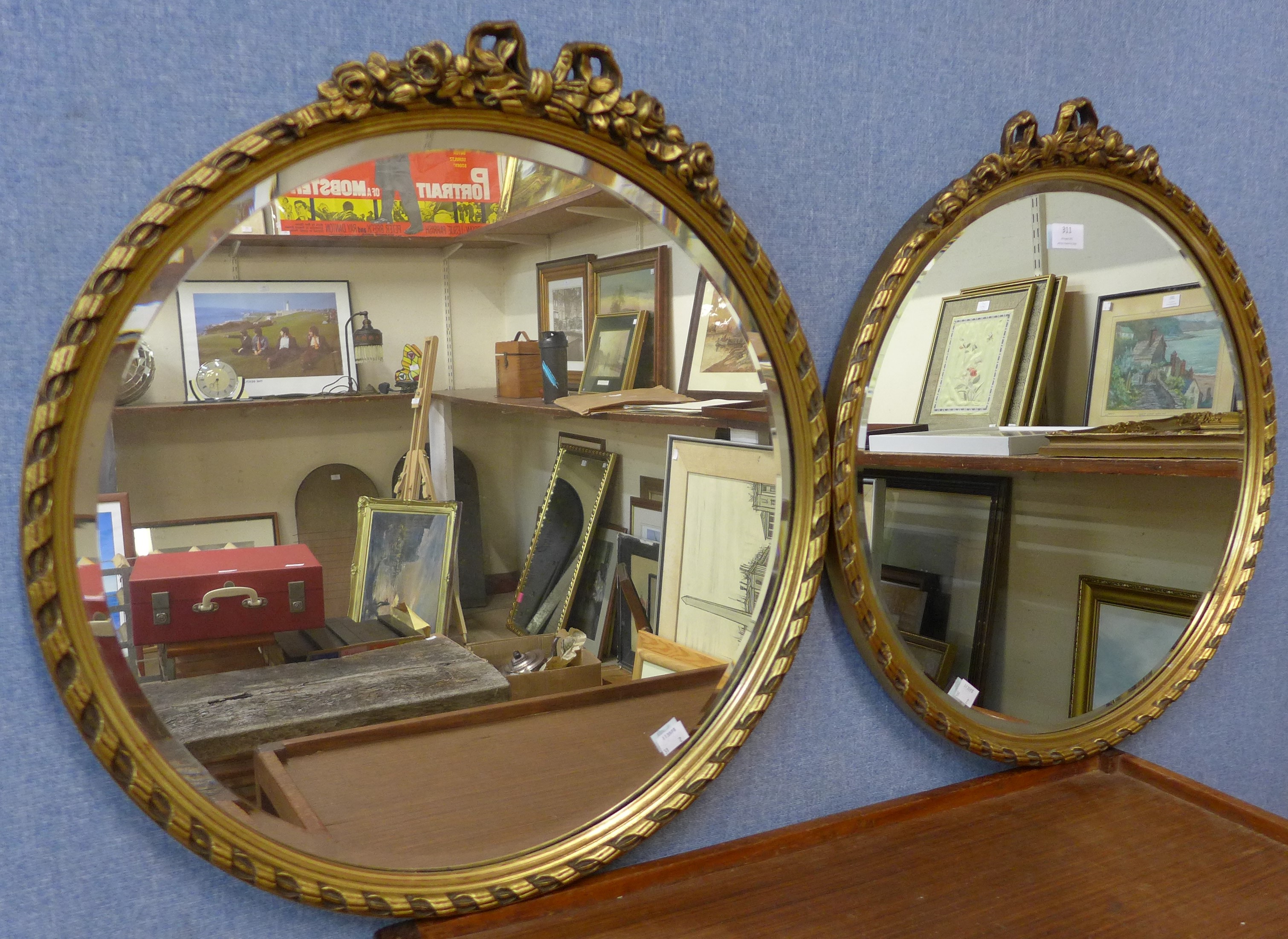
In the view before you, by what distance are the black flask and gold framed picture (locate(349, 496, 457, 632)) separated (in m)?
0.13

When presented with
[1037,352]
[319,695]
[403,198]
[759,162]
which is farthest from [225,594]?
[1037,352]

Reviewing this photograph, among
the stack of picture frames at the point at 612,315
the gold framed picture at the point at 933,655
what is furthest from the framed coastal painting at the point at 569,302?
the gold framed picture at the point at 933,655

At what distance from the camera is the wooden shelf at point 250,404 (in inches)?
27.4

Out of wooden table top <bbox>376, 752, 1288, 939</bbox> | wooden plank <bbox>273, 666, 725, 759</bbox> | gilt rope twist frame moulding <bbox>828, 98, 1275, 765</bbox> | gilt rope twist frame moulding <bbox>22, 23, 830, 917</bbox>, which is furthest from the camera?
gilt rope twist frame moulding <bbox>828, 98, 1275, 765</bbox>

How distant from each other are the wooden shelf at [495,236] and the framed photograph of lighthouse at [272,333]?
0.03m

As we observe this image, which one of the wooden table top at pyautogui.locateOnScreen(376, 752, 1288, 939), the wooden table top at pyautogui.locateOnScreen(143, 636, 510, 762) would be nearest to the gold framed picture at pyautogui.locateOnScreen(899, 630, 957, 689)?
the wooden table top at pyautogui.locateOnScreen(376, 752, 1288, 939)

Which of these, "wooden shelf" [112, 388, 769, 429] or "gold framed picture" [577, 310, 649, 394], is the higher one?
"gold framed picture" [577, 310, 649, 394]

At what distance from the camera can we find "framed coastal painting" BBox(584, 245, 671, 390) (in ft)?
2.85

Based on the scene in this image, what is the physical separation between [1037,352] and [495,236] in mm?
672

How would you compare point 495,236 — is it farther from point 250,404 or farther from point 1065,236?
point 1065,236

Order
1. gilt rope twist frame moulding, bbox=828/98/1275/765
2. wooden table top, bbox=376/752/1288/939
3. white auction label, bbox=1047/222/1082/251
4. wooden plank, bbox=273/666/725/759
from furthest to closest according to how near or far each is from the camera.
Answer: white auction label, bbox=1047/222/1082/251
gilt rope twist frame moulding, bbox=828/98/1275/765
wooden table top, bbox=376/752/1288/939
wooden plank, bbox=273/666/725/759

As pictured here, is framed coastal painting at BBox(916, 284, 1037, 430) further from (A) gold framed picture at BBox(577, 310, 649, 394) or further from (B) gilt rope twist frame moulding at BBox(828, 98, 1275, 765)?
(A) gold framed picture at BBox(577, 310, 649, 394)

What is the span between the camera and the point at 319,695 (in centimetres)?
80

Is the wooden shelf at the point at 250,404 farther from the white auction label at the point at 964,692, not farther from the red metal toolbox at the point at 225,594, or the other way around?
the white auction label at the point at 964,692
